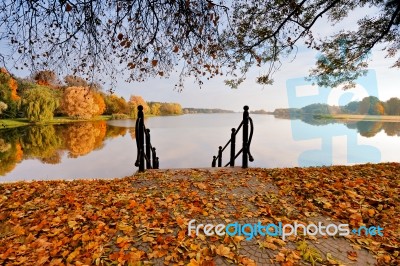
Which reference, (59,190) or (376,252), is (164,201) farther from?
(376,252)

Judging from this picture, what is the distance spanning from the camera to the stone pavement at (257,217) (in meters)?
2.51

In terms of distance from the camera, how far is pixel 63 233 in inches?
119

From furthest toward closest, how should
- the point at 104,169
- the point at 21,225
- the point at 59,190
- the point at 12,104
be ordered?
1. the point at 12,104
2. the point at 104,169
3. the point at 59,190
4. the point at 21,225

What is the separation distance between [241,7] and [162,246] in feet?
24.5

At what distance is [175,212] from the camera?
345 cm

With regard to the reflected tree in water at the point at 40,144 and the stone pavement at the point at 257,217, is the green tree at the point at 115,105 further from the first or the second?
the stone pavement at the point at 257,217

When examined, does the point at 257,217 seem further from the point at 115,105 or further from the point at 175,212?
the point at 115,105

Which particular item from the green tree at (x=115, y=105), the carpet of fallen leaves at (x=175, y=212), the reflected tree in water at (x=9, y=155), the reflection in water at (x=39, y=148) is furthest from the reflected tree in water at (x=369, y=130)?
the green tree at (x=115, y=105)

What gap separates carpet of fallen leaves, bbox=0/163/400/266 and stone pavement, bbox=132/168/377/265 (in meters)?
0.02

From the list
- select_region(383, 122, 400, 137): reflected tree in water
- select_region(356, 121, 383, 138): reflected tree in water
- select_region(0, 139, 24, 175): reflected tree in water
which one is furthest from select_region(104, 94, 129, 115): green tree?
select_region(383, 122, 400, 137): reflected tree in water

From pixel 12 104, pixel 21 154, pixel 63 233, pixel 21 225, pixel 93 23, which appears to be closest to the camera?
pixel 63 233

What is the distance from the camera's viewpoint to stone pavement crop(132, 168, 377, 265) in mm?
2514

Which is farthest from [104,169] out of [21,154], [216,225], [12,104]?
[12,104]

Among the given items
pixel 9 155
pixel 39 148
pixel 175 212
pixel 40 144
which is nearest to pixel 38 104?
pixel 40 144
